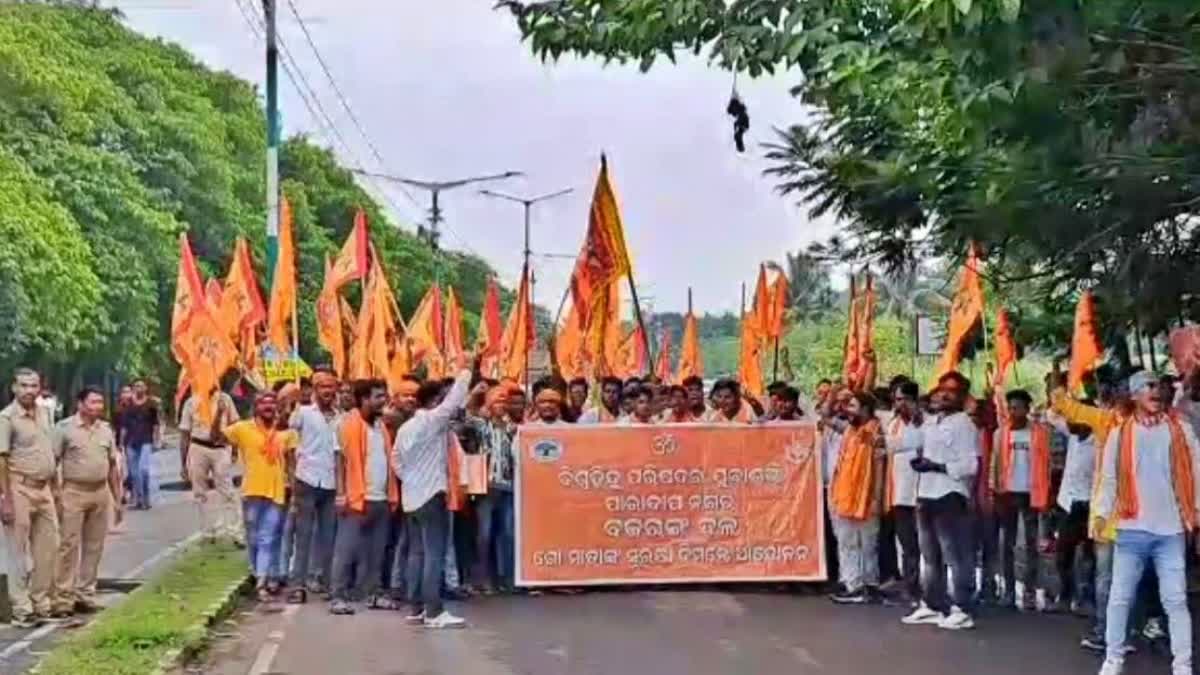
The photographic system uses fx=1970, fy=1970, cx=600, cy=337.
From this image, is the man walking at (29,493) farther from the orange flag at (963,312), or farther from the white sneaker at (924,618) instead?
the orange flag at (963,312)

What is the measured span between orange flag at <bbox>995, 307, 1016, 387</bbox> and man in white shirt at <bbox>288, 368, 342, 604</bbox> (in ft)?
17.3

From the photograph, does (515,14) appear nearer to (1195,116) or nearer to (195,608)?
(1195,116)

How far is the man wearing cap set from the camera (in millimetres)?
10500

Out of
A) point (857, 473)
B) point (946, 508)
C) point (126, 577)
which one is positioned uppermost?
point (857, 473)

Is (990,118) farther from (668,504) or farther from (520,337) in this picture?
(520,337)

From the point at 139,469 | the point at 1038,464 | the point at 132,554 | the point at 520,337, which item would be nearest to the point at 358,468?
the point at 1038,464

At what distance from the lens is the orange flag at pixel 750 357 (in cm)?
2750

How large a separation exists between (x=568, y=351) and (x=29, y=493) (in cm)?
1188

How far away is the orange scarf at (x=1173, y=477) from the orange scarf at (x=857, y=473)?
164 inches

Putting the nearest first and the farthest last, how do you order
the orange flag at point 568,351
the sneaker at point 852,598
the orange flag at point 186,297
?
the sneaker at point 852,598 < the orange flag at point 186,297 < the orange flag at point 568,351

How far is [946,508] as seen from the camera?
13.3m

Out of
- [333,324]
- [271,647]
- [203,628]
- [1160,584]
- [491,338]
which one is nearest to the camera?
[1160,584]

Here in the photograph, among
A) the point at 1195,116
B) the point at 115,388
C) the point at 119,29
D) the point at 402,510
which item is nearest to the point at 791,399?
the point at 402,510

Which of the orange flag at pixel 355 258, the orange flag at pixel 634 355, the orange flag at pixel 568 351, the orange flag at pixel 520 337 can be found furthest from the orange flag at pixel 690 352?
the orange flag at pixel 355 258
